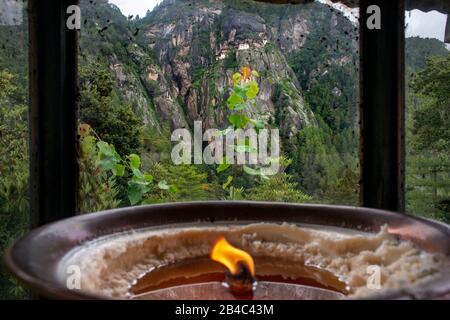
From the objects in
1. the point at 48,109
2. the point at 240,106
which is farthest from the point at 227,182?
the point at 48,109

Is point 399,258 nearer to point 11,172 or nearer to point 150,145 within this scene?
point 11,172

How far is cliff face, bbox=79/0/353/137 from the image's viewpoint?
302 centimetres

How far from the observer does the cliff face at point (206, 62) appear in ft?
9.92

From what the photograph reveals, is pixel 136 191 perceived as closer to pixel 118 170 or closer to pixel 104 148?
pixel 118 170

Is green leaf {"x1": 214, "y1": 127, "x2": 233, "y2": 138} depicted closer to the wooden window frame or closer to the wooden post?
the wooden window frame

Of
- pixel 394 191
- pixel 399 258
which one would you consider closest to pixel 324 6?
pixel 394 191

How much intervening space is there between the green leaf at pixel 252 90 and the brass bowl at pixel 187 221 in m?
2.09

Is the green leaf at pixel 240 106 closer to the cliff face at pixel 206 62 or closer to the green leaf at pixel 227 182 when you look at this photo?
the cliff face at pixel 206 62

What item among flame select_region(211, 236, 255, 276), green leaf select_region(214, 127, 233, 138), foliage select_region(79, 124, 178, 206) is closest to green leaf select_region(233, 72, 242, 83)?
green leaf select_region(214, 127, 233, 138)

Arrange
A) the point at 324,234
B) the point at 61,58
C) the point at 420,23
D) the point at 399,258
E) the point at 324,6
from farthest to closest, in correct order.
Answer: the point at 324,6, the point at 420,23, the point at 61,58, the point at 324,234, the point at 399,258

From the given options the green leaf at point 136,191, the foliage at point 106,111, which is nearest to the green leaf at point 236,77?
the foliage at point 106,111

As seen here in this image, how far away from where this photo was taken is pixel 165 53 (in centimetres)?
317

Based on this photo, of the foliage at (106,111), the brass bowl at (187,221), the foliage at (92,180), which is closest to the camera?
the brass bowl at (187,221)
